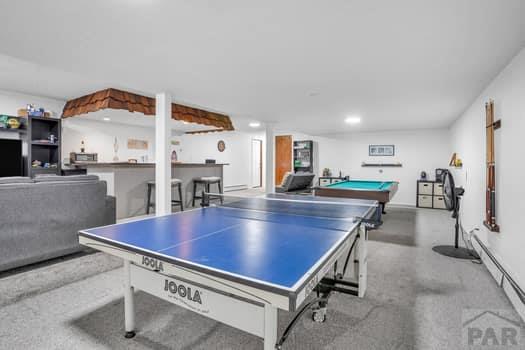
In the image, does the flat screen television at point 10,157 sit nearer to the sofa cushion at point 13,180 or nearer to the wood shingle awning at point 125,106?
the wood shingle awning at point 125,106

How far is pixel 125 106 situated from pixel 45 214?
2366 millimetres

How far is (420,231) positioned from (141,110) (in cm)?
525

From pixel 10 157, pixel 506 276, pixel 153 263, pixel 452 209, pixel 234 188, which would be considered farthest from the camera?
pixel 234 188

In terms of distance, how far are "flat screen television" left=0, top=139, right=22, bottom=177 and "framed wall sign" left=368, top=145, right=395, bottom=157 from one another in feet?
27.5

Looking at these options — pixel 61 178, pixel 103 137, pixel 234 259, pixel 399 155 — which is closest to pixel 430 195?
pixel 399 155

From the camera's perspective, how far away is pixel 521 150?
2242mm

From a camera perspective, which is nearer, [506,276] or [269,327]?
[269,327]

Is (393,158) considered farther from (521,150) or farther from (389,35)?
(389,35)

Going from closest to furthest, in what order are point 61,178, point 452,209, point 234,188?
point 61,178 → point 452,209 → point 234,188

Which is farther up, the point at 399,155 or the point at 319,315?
the point at 399,155

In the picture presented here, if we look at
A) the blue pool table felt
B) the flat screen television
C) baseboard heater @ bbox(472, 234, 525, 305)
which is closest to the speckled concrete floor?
baseboard heater @ bbox(472, 234, 525, 305)

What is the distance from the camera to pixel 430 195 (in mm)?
6906

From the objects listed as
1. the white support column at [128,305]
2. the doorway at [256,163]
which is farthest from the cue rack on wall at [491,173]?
the doorway at [256,163]

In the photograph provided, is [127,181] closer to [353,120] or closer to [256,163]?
[353,120]
